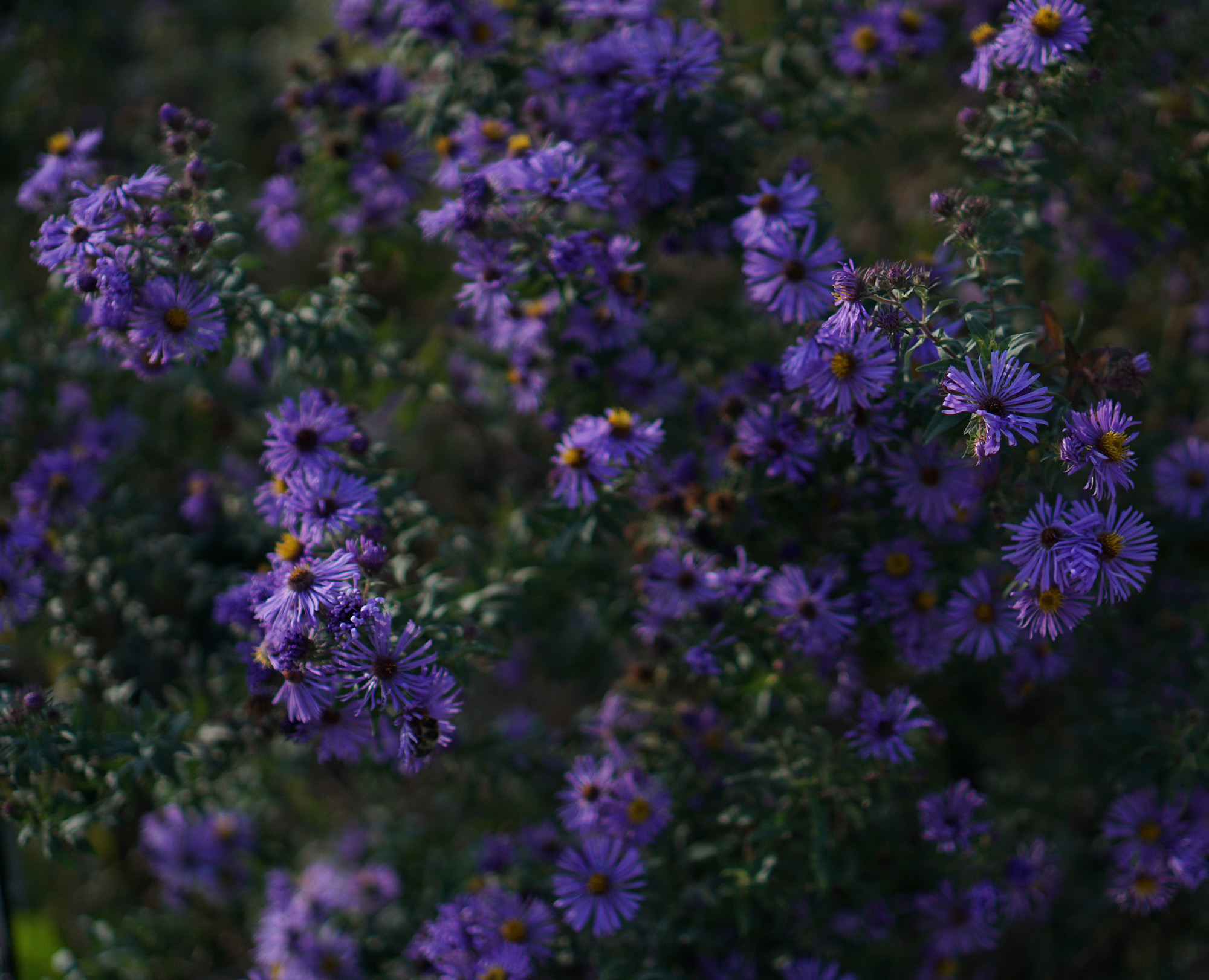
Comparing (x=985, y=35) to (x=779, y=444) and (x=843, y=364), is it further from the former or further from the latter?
(x=779, y=444)

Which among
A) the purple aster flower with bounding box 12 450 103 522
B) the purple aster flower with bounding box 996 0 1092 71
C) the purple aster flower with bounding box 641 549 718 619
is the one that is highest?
the purple aster flower with bounding box 996 0 1092 71

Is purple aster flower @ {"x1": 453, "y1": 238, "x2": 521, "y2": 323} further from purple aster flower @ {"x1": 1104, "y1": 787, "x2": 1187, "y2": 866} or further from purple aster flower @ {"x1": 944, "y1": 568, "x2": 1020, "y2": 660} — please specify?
purple aster flower @ {"x1": 1104, "y1": 787, "x2": 1187, "y2": 866}

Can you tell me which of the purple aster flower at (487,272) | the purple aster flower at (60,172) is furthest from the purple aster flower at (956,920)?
the purple aster flower at (60,172)

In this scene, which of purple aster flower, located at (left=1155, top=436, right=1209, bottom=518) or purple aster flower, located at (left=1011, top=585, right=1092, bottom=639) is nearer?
purple aster flower, located at (left=1011, top=585, right=1092, bottom=639)

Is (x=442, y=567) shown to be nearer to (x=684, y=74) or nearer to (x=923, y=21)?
(x=684, y=74)

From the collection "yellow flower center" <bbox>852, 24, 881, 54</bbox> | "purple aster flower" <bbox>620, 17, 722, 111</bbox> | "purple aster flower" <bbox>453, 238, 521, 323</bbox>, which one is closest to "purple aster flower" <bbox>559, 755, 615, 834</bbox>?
"purple aster flower" <bbox>453, 238, 521, 323</bbox>

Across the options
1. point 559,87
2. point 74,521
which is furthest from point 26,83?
point 559,87
